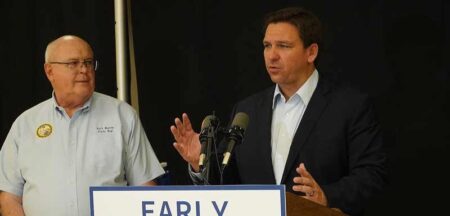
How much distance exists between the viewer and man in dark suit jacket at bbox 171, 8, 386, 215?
296cm

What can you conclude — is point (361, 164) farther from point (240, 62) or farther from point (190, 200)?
point (240, 62)

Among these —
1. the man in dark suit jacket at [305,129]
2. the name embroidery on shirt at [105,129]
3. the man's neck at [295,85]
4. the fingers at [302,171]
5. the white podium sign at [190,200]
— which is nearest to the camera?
the white podium sign at [190,200]

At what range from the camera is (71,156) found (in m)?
3.35

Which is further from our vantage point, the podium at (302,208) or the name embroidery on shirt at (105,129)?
the name embroidery on shirt at (105,129)

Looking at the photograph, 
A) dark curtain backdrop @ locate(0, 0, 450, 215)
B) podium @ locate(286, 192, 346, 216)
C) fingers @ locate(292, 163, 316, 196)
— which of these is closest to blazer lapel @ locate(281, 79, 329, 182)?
fingers @ locate(292, 163, 316, 196)

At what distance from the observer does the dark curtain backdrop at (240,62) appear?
3.85m

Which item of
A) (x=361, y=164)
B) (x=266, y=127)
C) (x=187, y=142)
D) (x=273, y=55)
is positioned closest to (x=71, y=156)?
(x=187, y=142)

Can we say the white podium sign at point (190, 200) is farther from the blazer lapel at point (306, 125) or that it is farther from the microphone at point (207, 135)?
the blazer lapel at point (306, 125)

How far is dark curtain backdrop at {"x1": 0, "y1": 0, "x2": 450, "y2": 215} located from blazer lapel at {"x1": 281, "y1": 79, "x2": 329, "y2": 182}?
2.94 ft

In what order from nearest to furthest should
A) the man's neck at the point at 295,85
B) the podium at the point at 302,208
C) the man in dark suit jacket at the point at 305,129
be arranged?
the podium at the point at 302,208, the man in dark suit jacket at the point at 305,129, the man's neck at the point at 295,85

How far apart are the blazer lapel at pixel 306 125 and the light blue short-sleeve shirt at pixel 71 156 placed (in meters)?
0.75

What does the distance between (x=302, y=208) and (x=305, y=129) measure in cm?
89

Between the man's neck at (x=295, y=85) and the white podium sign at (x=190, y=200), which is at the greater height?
the man's neck at (x=295, y=85)

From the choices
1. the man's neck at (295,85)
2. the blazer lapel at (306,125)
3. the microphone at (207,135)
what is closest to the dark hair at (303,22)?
the man's neck at (295,85)
